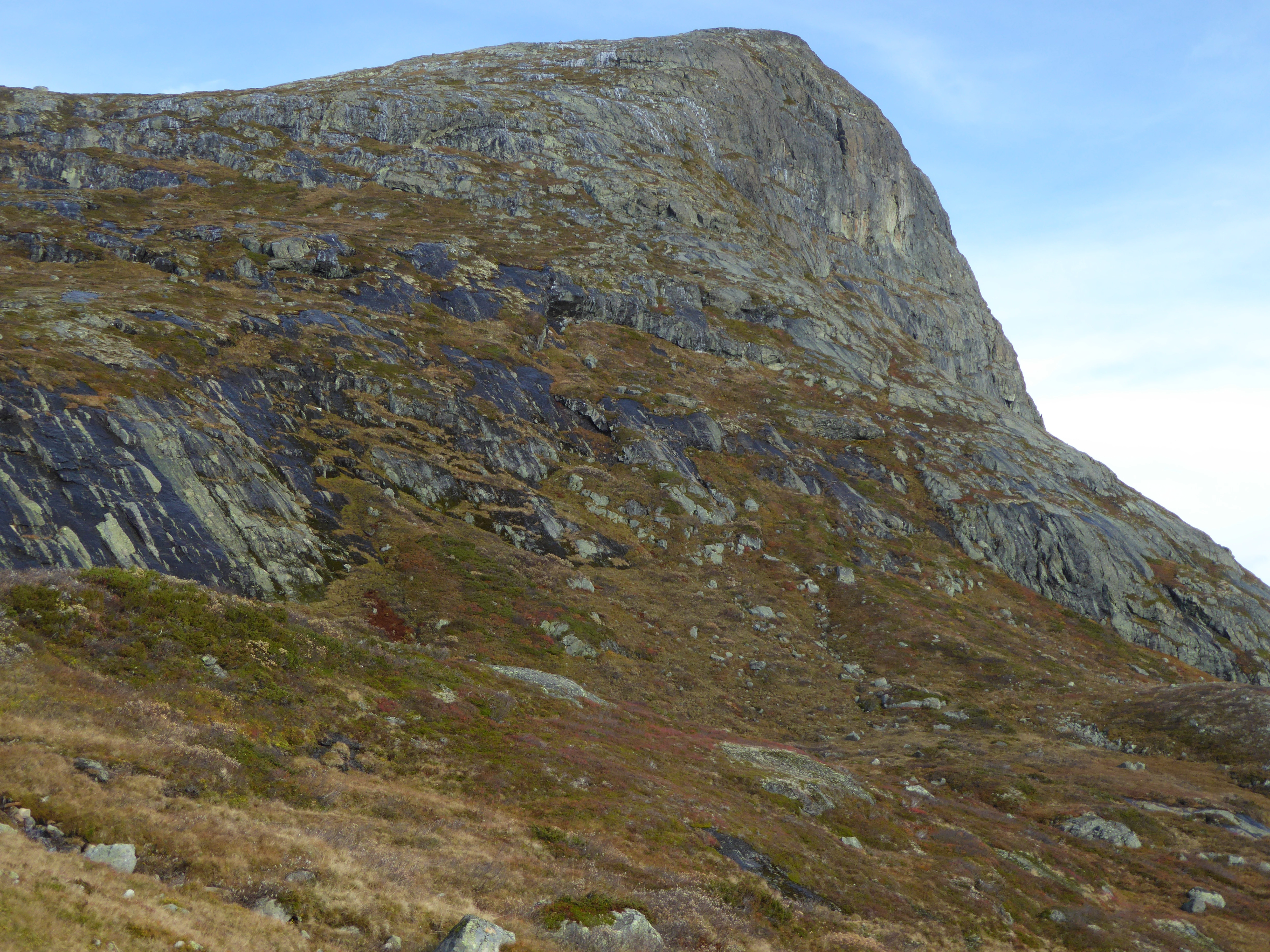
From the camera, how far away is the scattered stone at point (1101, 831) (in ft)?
124

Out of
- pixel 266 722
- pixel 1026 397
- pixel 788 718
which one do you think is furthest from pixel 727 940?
pixel 1026 397

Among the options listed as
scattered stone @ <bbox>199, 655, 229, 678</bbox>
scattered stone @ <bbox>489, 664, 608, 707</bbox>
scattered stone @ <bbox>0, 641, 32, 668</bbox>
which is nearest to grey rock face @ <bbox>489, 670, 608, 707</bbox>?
scattered stone @ <bbox>489, 664, 608, 707</bbox>

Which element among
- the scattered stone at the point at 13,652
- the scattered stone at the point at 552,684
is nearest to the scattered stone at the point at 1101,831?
the scattered stone at the point at 552,684

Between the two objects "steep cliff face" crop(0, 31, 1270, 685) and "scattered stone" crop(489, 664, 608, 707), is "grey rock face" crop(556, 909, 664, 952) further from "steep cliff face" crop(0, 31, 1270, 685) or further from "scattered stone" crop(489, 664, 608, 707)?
"steep cliff face" crop(0, 31, 1270, 685)

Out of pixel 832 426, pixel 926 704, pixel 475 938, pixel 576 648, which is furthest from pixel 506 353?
pixel 475 938

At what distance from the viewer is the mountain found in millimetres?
19375

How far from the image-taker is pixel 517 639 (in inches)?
1823

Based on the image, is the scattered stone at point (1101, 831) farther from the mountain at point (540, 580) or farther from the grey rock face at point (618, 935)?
the grey rock face at point (618, 935)

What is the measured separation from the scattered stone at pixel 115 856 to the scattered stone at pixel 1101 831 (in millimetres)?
44455

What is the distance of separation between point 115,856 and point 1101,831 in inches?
1821

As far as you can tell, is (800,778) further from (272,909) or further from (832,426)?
(832,426)

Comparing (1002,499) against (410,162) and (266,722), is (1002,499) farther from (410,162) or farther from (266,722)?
(410,162)

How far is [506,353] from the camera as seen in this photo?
83.2 m

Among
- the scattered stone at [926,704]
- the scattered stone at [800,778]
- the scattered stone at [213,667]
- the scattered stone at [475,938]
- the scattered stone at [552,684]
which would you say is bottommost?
the scattered stone at [800,778]
